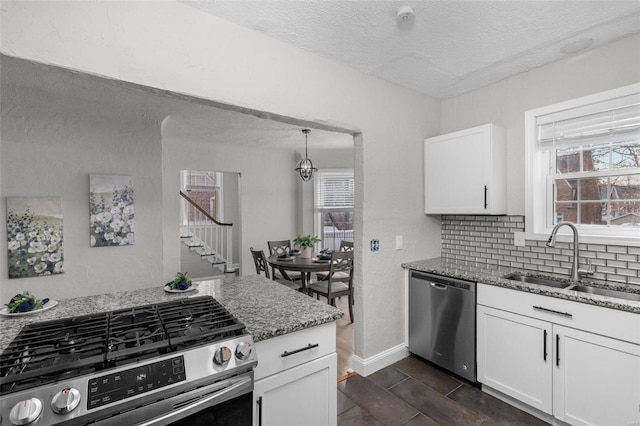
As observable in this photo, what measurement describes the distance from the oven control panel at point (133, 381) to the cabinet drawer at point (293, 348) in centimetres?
36

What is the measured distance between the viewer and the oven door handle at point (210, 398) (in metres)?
1.09

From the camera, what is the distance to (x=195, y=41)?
5.78 feet

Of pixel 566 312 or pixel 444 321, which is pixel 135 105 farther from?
pixel 566 312

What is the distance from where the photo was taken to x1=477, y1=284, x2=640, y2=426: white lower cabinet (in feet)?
5.70

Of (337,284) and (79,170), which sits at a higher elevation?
(79,170)

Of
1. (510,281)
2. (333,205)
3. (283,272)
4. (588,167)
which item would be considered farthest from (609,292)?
(333,205)

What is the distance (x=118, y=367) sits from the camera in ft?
3.51

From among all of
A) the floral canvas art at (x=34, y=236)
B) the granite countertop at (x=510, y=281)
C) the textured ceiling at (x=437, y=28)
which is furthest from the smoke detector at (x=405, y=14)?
the floral canvas art at (x=34, y=236)

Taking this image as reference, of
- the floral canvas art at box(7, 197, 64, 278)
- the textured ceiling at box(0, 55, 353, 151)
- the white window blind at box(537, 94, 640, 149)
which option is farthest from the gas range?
the white window blind at box(537, 94, 640, 149)

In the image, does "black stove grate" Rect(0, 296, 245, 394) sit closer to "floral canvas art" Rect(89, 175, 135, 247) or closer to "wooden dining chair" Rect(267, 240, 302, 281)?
"floral canvas art" Rect(89, 175, 135, 247)

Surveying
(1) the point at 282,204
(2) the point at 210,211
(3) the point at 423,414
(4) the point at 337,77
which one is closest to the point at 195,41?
(4) the point at 337,77

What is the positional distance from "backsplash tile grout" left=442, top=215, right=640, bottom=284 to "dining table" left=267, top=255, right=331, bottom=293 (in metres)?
1.48

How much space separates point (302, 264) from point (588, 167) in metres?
2.96

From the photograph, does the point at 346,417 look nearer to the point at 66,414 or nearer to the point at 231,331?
the point at 231,331
